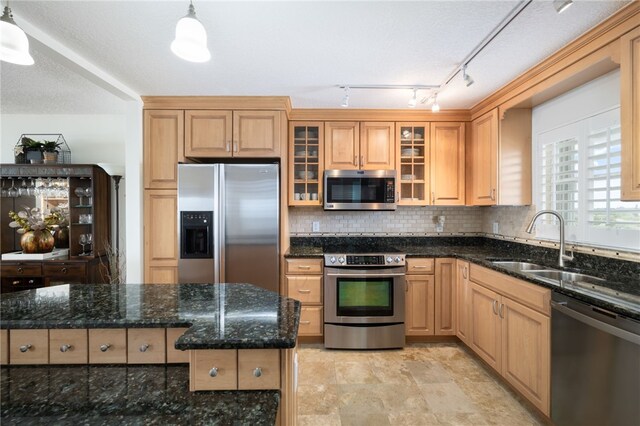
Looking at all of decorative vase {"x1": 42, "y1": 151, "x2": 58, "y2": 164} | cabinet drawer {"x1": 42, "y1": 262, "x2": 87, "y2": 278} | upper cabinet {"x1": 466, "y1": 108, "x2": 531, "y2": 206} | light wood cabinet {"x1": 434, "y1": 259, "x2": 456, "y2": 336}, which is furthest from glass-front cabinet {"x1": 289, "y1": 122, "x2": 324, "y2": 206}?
decorative vase {"x1": 42, "y1": 151, "x2": 58, "y2": 164}

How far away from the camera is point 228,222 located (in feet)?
8.68

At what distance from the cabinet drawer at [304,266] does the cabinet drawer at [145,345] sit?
1.71 meters

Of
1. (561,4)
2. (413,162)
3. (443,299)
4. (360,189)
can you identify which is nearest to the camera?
(561,4)

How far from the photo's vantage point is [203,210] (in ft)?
8.63

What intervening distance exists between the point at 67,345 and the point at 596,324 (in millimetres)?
2454

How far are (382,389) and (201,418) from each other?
178 centimetres

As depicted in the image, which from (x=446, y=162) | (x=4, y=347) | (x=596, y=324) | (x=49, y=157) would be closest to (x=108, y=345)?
(x=4, y=347)

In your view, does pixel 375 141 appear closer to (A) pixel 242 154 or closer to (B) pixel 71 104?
(A) pixel 242 154

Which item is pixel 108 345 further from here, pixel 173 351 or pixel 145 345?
pixel 173 351

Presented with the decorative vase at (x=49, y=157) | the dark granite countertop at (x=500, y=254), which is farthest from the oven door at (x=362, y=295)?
the decorative vase at (x=49, y=157)

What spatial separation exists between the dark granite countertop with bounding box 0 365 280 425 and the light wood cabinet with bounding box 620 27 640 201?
2.09 meters

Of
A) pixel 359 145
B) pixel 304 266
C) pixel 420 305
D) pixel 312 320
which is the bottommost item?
pixel 312 320

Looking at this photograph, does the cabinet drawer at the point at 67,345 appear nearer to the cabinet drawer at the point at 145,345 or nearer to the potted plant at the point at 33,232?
the cabinet drawer at the point at 145,345

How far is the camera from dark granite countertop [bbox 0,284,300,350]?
3.18ft
